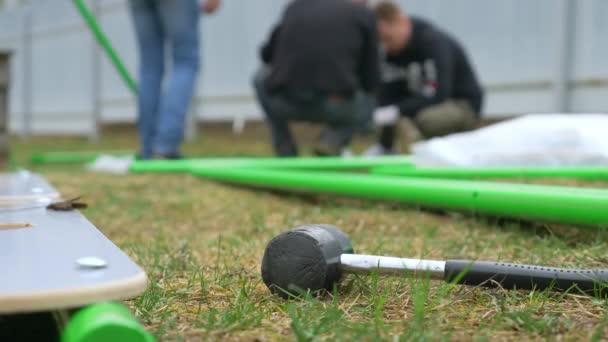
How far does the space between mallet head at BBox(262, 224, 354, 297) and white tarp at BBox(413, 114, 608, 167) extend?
175cm

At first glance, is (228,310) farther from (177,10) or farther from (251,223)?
(177,10)

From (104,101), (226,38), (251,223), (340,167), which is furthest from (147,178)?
(104,101)

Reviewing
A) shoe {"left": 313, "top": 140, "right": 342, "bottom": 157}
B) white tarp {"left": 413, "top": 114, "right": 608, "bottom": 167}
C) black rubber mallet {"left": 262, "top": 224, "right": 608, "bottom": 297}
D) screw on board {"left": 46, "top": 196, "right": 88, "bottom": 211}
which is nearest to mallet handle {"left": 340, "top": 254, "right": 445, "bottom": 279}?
black rubber mallet {"left": 262, "top": 224, "right": 608, "bottom": 297}

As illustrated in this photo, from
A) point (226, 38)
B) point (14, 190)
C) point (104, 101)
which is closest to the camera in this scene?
point (14, 190)

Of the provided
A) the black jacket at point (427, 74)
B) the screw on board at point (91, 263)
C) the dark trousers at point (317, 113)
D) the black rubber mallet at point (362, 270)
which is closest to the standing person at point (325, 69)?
the dark trousers at point (317, 113)

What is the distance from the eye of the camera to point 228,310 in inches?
36.3

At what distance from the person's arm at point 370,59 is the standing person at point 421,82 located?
0.36 metres

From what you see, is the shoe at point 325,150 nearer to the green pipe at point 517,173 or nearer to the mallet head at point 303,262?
the green pipe at point 517,173

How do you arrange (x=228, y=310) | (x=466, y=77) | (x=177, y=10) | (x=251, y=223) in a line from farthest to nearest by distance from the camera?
(x=466, y=77)
(x=177, y=10)
(x=251, y=223)
(x=228, y=310)

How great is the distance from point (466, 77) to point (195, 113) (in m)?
4.50

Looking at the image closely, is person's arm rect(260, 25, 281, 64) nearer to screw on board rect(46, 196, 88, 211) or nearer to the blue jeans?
the blue jeans

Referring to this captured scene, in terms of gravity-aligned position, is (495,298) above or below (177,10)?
below

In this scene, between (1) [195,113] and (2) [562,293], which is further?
(1) [195,113]

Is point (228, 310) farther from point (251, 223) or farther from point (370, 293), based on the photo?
point (251, 223)
